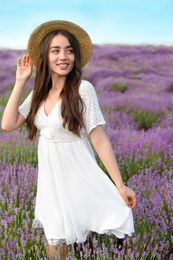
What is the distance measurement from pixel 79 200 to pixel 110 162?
0.30 meters

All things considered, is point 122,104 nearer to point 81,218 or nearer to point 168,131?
point 168,131

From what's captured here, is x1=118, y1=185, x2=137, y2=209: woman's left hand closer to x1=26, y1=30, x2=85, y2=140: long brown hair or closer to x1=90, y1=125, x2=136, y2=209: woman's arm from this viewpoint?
x1=90, y1=125, x2=136, y2=209: woman's arm

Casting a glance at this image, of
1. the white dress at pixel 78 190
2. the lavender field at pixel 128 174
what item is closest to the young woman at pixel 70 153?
the white dress at pixel 78 190

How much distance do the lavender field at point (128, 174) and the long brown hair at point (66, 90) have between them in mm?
744

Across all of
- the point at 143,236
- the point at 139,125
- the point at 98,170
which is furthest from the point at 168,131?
the point at 98,170

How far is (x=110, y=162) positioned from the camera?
1.91 metres

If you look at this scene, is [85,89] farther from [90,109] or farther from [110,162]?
[110,162]

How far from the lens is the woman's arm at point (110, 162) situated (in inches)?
75.5

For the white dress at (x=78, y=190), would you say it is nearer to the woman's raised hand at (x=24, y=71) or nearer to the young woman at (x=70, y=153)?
the young woman at (x=70, y=153)

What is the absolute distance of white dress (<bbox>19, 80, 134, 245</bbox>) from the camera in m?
1.96

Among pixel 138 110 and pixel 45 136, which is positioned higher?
pixel 45 136

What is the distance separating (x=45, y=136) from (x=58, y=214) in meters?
0.49

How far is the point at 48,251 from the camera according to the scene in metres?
2.15

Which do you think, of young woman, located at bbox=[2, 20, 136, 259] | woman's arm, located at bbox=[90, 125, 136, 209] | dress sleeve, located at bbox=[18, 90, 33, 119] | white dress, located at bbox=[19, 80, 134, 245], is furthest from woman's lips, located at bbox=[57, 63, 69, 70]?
woman's arm, located at bbox=[90, 125, 136, 209]
